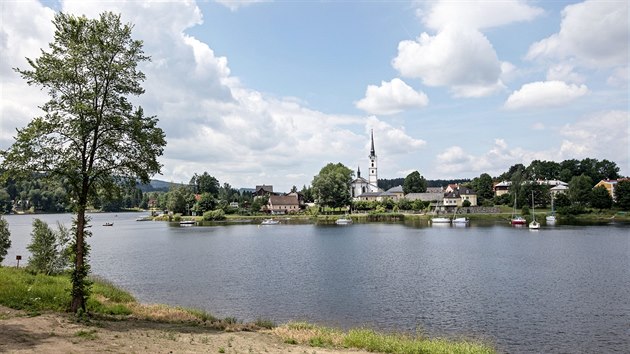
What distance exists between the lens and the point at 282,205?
193625 mm

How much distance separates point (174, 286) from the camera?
Result: 4062cm

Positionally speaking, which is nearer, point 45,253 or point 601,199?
point 45,253

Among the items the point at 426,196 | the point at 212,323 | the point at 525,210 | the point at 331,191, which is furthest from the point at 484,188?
the point at 212,323

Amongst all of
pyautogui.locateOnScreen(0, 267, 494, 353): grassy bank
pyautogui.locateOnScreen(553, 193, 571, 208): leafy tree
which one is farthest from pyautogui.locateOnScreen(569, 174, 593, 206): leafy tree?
pyautogui.locateOnScreen(0, 267, 494, 353): grassy bank

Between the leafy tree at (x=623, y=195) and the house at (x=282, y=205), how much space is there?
116 meters

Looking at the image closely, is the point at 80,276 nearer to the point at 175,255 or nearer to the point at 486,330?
the point at 486,330

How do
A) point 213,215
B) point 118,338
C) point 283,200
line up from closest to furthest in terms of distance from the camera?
point 118,338 < point 213,215 < point 283,200

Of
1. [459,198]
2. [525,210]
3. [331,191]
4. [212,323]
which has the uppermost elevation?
[331,191]

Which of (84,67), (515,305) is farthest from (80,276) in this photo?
(515,305)

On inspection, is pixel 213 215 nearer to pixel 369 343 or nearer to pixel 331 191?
pixel 331 191

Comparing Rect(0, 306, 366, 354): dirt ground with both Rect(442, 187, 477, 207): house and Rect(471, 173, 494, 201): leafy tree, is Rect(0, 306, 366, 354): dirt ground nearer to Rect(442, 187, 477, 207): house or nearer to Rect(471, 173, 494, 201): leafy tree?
Rect(442, 187, 477, 207): house

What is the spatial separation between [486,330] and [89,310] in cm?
2234

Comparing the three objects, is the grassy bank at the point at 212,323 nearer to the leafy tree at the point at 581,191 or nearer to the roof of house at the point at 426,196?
the leafy tree at the point at 581,191

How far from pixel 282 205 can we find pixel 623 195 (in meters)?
123
